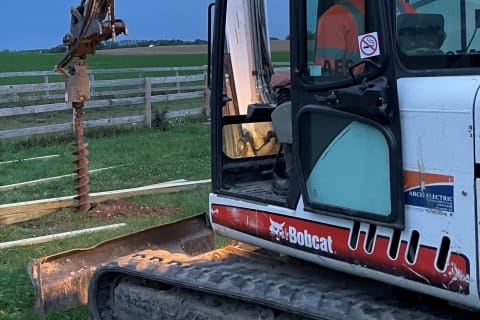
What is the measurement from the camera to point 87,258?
533 cm

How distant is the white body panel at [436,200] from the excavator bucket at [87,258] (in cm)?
252

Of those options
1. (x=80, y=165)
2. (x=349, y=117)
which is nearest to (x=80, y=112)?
(x=80, y=165)

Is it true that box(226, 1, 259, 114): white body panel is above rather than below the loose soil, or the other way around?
above

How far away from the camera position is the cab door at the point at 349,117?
2943 mm

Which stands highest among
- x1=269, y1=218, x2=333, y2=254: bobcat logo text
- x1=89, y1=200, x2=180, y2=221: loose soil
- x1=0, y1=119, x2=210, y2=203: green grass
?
x1=269, y1=218, x2=333, y2=254: bobcat logo text

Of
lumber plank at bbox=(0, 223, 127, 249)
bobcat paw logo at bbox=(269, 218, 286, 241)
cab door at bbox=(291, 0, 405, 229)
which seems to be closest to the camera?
cab door at bbox=(291, 0, 405, 229)

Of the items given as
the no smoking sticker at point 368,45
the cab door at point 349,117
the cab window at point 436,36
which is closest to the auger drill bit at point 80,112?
the cab door at point 349,117

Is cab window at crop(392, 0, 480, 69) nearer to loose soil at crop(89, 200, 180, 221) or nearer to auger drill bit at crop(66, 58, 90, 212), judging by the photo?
auger drill bit at crop(66, 58, 90, 212)

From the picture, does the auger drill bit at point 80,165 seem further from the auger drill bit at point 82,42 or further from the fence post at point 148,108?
the fence post at point 148,108

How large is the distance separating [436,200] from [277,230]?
101 centimetres

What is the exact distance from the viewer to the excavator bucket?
16.4 ft

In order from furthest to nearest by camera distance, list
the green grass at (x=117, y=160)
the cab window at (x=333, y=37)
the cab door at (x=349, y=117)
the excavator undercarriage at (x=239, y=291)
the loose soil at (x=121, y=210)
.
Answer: the green grass at (x=117, y=160)
the loose soil at (x=121, y=210)
the excavator undercarriage at (x=239, y=291)
the cab window at (x=333, y=37)
the cab door at (x=349, y=117)

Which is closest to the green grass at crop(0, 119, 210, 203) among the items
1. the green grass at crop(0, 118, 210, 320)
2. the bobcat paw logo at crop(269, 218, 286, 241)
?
the green grass at crop(0, 118, 210, 320)

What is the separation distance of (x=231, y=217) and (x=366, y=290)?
0.85 metres
